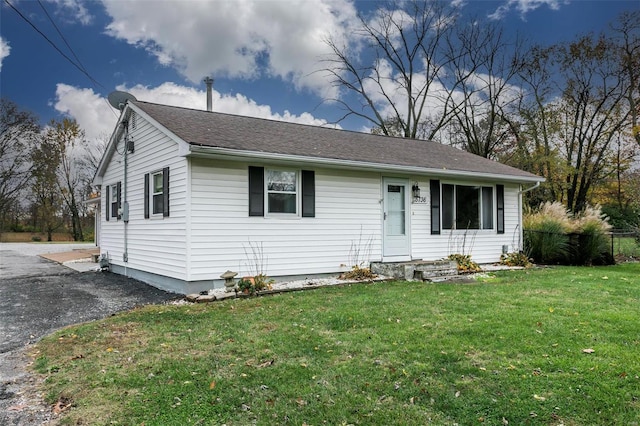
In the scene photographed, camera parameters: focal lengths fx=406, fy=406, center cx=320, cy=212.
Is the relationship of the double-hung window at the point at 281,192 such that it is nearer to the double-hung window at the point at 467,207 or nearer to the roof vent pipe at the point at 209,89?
the double-hung window at the point at 467,207

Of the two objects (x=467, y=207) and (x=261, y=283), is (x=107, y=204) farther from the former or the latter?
(x=467, y=207)

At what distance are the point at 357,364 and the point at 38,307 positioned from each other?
5.78 meters

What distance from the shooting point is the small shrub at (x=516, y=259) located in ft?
35.9

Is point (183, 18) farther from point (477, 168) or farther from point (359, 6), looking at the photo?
point (359, 6)

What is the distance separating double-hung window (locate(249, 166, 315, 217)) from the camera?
26.2 feet

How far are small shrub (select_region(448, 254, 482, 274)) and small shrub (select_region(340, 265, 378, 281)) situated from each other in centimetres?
245

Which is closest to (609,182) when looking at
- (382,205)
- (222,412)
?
(382,205)

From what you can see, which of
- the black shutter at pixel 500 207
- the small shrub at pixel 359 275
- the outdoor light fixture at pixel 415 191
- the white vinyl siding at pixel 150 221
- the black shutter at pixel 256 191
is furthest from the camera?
the black shutter at pixel 500 207

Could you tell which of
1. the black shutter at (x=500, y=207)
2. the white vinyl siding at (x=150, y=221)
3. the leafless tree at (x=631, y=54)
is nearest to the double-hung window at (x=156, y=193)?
the white vinyl siding at (x=150, y=221)

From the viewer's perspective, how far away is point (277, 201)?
8320 millimetres

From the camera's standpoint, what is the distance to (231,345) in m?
4.22

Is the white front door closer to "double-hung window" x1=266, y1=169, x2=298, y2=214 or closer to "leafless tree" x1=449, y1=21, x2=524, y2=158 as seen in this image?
"double-hung window" x1=266, y1=169, x2=298, y2=214

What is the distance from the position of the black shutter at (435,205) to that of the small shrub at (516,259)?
8.03 ft

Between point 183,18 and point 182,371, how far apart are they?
10.5 m
